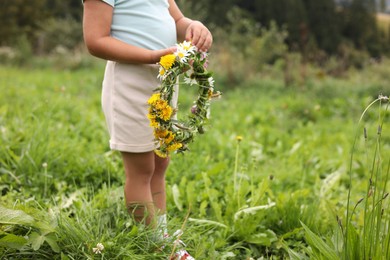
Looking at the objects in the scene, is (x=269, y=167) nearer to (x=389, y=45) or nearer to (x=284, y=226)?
(x=284, y=226)

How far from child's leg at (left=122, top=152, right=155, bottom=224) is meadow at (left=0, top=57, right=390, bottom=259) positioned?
0.07m

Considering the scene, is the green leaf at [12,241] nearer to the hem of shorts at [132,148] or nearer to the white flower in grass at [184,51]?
the hem of shorts at [132,148]

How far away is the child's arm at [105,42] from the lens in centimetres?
176

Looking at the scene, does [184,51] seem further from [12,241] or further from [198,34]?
[12,241]

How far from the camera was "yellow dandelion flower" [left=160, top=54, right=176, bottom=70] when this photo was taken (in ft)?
5.45

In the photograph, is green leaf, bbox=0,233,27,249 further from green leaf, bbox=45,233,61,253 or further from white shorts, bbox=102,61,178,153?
white shorts, bbox=102,61,178,153

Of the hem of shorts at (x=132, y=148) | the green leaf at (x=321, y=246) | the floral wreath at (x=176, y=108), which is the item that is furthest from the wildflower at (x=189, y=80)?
the green leaf at (x=321, y=246)

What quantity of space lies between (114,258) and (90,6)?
2.95 ft

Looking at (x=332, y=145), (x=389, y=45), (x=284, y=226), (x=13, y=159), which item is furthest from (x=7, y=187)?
(x=389, y=45)

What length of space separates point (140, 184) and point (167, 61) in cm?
55

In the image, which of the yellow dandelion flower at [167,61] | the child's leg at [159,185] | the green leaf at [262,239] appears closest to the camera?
the yellow dandelion flower at [167,61]

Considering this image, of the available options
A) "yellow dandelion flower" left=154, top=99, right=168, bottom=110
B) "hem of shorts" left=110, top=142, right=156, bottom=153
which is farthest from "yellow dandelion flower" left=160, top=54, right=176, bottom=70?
"hem of shorts" left=110, top=142, right=156, bottom=153

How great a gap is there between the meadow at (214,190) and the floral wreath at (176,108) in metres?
0.30

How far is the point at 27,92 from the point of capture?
17.7 ft
